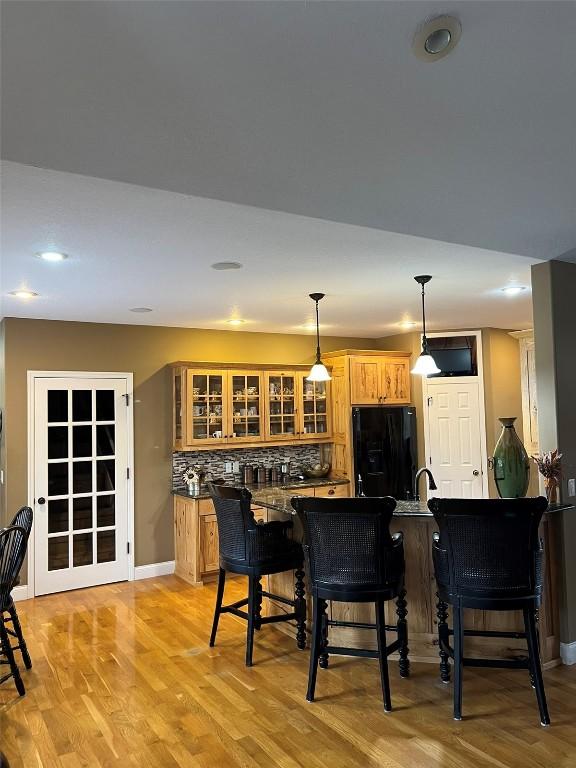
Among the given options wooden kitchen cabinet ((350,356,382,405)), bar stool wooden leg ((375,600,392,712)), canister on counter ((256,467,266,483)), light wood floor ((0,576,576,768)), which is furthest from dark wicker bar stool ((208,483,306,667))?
wooden kitchen cabinet ((350,356,382,405))

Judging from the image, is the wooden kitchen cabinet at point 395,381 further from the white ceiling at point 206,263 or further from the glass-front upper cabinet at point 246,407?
the glass-front upper cabinet at point 246,407

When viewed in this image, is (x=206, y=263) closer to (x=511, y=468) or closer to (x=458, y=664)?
(x=511, y=468)

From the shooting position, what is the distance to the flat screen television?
21.9 ft

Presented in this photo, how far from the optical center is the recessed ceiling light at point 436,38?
1429mm

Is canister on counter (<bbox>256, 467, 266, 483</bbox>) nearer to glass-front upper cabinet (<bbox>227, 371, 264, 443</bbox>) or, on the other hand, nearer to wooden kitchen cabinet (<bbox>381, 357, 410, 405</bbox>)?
glass-front upper cabinet (<bbox>227, 371, 264, 443</bbox>)

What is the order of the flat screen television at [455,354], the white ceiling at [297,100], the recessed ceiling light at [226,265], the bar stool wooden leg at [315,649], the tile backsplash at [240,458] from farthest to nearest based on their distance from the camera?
1. the flat screen television at [455,354]
2. the tile backsplash at [240,458]
3. the recessed ceiling light at [226,265]
4. the bar stool wooden leg at [315,649]
5. the white ceiling at [297,100]

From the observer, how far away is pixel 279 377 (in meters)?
6.45

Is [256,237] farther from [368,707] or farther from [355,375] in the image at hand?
[355,375]

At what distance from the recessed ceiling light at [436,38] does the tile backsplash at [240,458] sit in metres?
4.98

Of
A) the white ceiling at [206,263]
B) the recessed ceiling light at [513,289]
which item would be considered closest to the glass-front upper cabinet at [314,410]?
the white ceiling at [206,263]

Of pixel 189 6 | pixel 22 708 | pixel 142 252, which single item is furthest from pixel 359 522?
pixel 189 6

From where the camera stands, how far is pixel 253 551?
12.2 ft

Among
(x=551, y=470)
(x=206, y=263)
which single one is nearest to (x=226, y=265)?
(x=206, y=263)

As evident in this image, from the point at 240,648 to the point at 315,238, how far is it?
279cm
